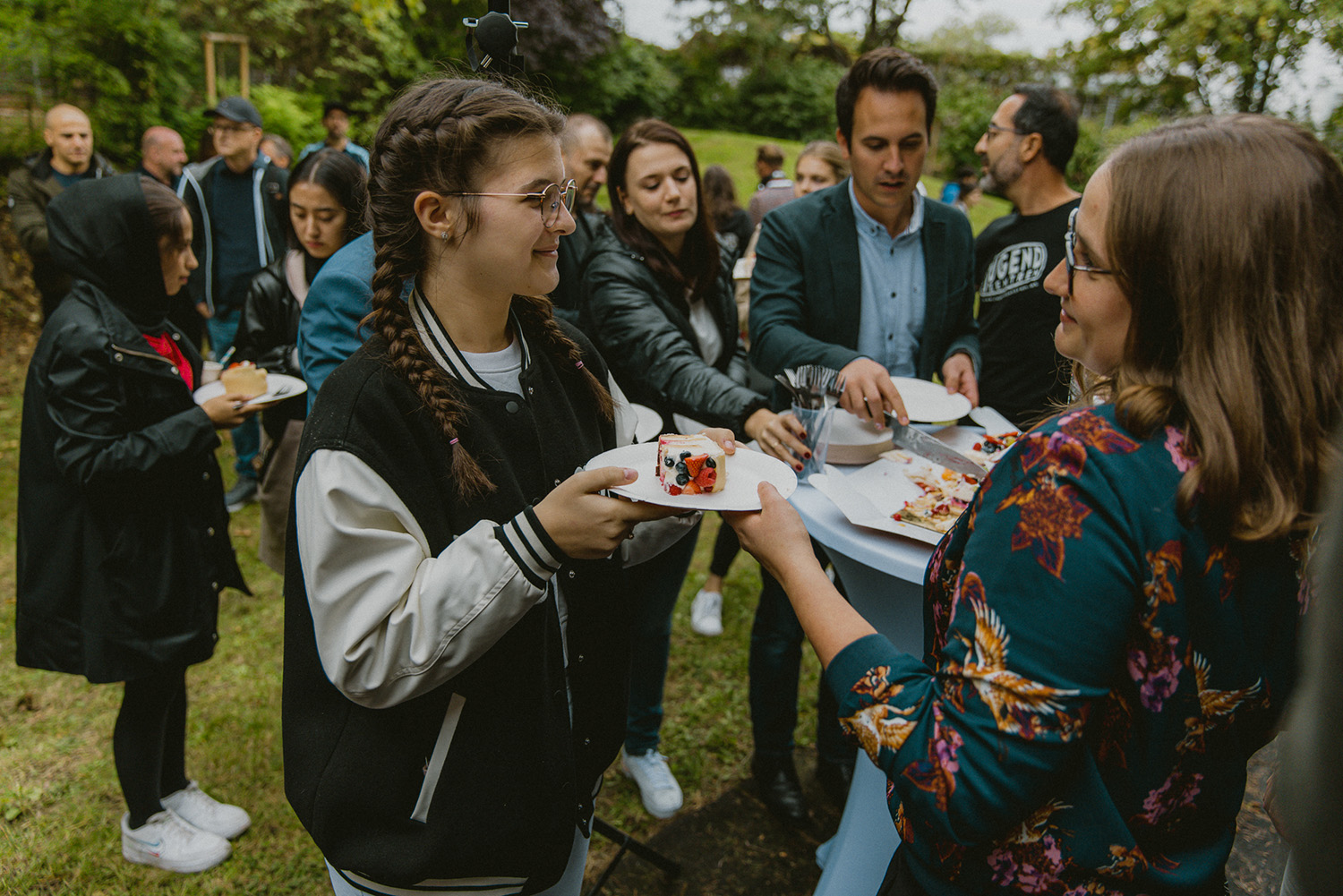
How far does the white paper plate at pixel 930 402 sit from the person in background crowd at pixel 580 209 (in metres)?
1.32

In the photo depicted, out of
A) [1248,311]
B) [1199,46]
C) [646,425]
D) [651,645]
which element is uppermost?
[1199,46]

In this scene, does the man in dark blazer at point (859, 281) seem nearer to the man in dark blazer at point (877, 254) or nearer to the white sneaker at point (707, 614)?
the man in dark blazer at point (877, 254)

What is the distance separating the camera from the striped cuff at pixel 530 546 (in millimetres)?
1325

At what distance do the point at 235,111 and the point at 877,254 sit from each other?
5365mm

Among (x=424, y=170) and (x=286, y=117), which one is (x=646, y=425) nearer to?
(x=424, y=170)

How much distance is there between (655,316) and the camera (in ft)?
9.43

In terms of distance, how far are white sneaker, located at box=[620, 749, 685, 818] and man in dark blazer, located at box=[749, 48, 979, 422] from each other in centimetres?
169

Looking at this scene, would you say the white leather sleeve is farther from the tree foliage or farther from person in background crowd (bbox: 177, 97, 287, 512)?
the tree foliage

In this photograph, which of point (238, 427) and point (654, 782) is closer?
point (654, 782)

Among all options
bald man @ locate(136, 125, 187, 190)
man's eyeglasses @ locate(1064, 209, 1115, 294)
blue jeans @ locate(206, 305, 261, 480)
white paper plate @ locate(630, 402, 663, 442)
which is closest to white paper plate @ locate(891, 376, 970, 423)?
white paper plate @ locate(630, 402, 663, 442)

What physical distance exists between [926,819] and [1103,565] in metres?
0.42

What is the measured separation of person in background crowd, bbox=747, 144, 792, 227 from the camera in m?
6.88

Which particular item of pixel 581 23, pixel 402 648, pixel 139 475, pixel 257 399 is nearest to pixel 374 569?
pixel 402 648

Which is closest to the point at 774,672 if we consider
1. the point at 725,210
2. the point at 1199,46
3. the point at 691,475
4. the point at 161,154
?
the point at 691,475
